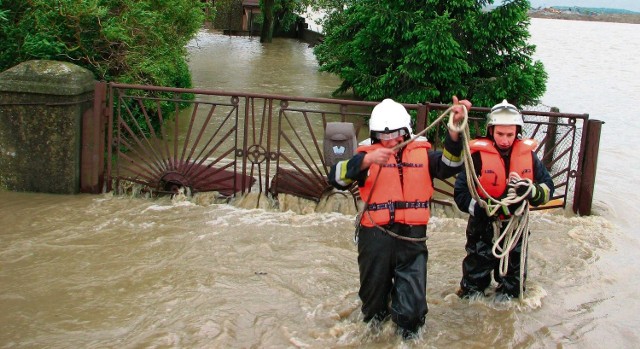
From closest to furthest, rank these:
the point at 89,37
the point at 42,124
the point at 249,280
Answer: the point at 249,280, the point at 42,124, the point at 89,37

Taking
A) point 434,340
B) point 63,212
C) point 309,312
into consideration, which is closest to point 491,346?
point 434,340

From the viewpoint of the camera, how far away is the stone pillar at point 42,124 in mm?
8742

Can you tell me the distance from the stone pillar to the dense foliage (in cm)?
83

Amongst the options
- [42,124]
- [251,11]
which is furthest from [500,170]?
[251,11]

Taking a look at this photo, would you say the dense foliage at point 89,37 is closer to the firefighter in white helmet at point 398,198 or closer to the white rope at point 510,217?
the firefighter in white helmet at point 398,198

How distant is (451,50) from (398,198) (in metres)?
8.56

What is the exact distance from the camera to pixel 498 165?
5.74m

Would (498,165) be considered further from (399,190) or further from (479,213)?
(399,190)

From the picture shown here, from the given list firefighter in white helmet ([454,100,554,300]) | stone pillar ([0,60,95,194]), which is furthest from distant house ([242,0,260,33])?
firefighter in white helmet ([454,100,554,300])

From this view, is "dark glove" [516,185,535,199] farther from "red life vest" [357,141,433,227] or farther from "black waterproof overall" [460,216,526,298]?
"red life vest" [357,141,433,227]

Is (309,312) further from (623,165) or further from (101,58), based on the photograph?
(623,165)

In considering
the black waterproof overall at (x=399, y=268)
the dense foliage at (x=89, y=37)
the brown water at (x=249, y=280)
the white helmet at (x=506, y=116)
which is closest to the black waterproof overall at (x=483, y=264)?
the brown water at (x=249, y=280)

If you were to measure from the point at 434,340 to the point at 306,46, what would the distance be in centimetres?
3103

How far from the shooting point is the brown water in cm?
568
